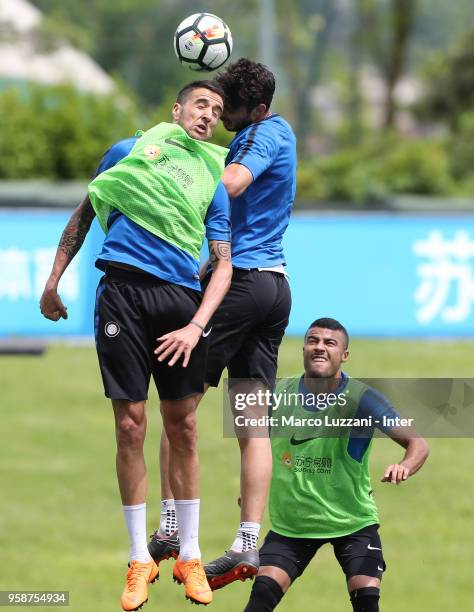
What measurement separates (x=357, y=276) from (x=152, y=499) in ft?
18.8

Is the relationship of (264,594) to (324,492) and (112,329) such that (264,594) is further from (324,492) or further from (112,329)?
(112,329)

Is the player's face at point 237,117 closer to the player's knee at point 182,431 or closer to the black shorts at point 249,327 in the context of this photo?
the black shorts at point 249,327

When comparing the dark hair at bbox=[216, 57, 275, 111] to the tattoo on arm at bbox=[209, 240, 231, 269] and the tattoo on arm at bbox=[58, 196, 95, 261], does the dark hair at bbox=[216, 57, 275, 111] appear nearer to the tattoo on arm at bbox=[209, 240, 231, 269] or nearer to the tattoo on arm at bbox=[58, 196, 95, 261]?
the tattoo on arm at bbox=[209, 240, 231, 269]

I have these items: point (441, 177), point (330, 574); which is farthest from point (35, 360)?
point (441, 177)

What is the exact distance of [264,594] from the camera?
10.4m

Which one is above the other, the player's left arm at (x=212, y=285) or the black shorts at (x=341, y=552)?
the player's left arm at (x=212, y=285)

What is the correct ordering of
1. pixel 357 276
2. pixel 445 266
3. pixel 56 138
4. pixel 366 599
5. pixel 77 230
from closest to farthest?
pixel 77 230 < pixel 366 599 < pixel 357 276 < pixel 445 266 < pixel 56 138

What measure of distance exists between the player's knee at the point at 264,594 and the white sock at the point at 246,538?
2.82 ft

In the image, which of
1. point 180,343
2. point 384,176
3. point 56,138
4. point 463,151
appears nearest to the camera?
point 180,343

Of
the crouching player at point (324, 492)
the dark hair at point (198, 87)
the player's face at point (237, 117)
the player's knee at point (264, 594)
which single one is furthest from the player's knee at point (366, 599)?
the dark hair at point (198, 87)

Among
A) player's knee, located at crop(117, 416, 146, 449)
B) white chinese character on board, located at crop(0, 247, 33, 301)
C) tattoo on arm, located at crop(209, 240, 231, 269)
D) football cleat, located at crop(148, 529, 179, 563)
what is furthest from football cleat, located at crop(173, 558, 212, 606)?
white chinese character on board, located at crop(0, 247, 33, 301)

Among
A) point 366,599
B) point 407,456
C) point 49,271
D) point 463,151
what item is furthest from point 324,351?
point 463,151

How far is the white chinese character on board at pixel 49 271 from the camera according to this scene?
26.5m

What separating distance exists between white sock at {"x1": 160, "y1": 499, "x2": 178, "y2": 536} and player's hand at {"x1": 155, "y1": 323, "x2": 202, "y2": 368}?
1416 mm
